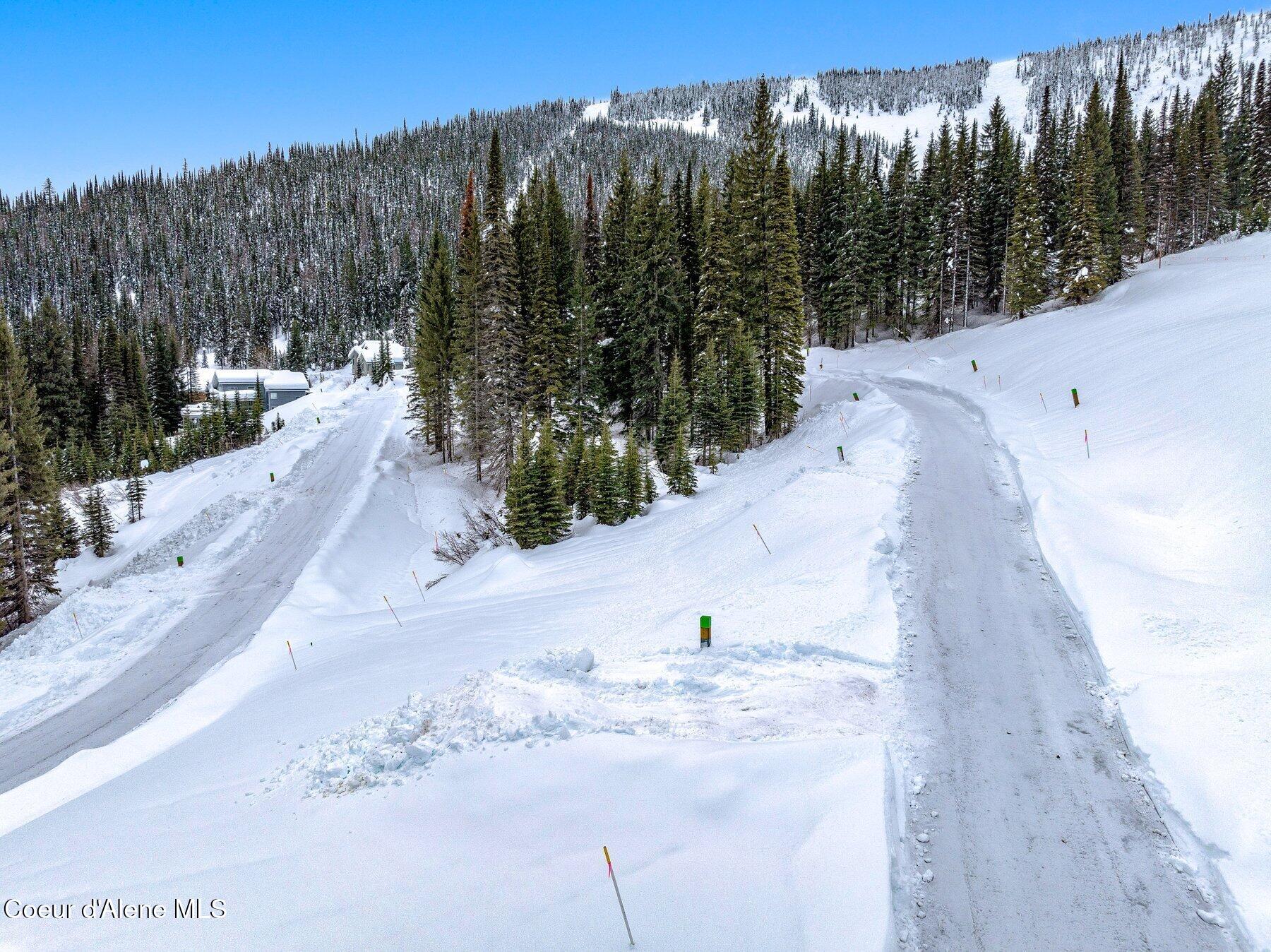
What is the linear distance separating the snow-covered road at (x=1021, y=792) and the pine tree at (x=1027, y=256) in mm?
44582

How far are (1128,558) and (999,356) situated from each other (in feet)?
96.6

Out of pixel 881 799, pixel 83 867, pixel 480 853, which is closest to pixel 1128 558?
pixel 881 799

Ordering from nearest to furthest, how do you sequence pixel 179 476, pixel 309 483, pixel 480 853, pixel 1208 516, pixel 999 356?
pixel 480 853
pixel 1208 516
pixel 999 356
pixel 309 483
pixel 179 476

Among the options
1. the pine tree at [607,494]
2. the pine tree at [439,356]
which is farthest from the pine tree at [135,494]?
the pine tree at [607,494]

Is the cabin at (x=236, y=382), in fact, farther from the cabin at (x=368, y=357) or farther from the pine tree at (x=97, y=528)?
the pine tree at (x=97, y=528)

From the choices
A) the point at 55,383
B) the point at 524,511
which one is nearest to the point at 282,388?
the point at 55,383

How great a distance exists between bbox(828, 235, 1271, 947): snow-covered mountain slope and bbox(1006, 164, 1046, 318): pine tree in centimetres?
A: 1333

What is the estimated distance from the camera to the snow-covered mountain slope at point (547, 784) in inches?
207

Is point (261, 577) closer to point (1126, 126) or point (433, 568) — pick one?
point (433, 568)

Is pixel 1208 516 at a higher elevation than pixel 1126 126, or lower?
lower

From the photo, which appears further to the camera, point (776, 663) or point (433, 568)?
point (433, 568)

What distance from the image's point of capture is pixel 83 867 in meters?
6.62

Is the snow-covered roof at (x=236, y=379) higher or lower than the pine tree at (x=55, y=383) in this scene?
higher

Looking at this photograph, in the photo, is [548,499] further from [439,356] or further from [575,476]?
[439,356]
